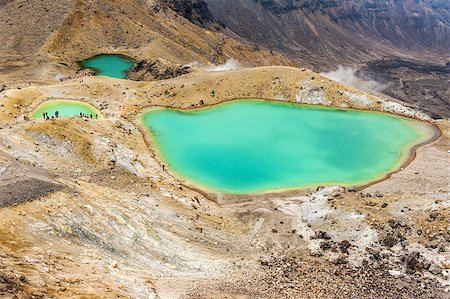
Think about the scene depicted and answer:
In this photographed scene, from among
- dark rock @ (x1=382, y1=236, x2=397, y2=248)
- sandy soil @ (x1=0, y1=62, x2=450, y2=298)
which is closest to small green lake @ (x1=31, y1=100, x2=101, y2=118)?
sandy soil @ (x1=0, y1=62, x2=450, y2=298)

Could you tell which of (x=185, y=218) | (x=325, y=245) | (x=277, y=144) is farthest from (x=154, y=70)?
(x=325, y=245)

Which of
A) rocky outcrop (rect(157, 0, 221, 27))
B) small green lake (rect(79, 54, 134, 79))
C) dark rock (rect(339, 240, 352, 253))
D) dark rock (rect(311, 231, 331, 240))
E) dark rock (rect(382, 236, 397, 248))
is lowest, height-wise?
small green lake (rect(79, 54, 134, 79))

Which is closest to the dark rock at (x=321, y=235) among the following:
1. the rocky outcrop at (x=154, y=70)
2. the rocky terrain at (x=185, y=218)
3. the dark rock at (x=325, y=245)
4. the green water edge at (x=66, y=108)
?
the rocky terrain at (x=185, y=218)

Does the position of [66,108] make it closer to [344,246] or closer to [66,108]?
[66,108]

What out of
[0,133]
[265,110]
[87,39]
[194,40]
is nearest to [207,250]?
[0,133]

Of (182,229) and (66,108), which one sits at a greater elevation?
(182,229)

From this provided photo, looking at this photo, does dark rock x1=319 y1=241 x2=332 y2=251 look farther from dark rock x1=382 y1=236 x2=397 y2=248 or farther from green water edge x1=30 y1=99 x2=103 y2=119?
green water edge x1=30 y1=99 x2=103 y2=119

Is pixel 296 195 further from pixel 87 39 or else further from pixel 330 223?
pixel 87 39
